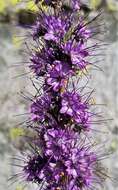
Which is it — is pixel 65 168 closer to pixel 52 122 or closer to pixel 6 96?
pixel 52 122

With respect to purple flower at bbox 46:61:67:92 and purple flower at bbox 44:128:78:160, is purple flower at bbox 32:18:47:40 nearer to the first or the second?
purple flower at bbox 46:61:67:92

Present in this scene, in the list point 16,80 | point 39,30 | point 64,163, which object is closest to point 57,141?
point 64,163

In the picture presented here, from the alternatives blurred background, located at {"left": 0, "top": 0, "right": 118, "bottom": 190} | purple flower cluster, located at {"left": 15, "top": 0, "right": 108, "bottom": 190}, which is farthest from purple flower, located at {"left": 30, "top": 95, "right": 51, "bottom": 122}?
blurred background, located at {"left": 0, "top": 0, "right": 118, "bottom": 190}

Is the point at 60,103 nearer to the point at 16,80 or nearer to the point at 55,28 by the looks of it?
the point at 55,28

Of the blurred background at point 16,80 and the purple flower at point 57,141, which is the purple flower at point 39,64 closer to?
the purple flower at point 57,141

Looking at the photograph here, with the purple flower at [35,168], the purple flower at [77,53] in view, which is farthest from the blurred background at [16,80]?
the purple flower at [77,53]

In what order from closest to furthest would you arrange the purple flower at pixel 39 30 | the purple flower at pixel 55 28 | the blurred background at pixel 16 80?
the purple flower at pixel 55 28, the purple flower at pixel 39 30, the blurred background at pixel 16 80

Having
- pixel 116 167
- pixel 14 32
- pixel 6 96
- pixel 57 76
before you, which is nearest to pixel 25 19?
pixel 14 32
